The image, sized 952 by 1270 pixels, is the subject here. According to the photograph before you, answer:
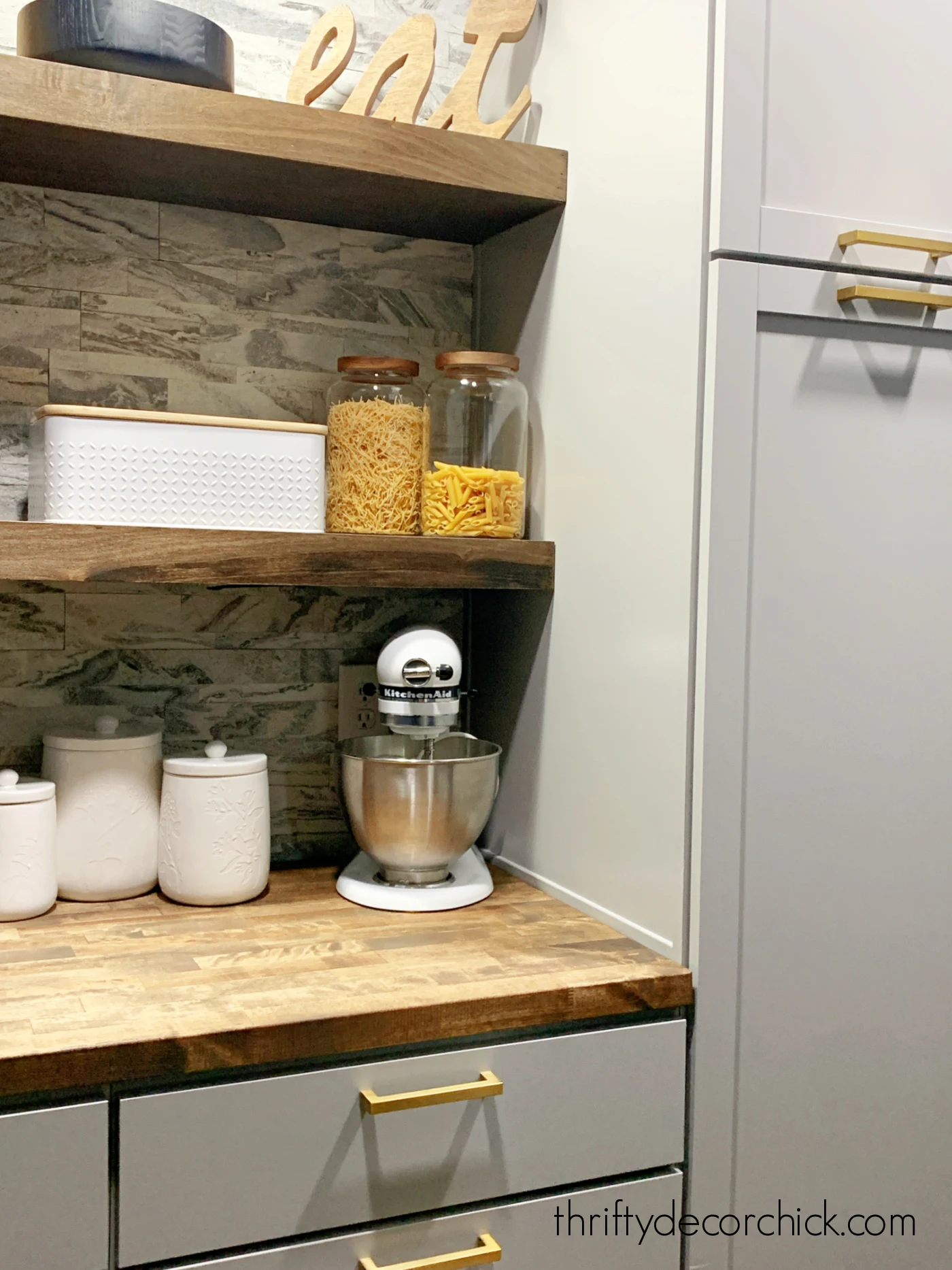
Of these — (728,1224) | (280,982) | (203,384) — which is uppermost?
(203,384)

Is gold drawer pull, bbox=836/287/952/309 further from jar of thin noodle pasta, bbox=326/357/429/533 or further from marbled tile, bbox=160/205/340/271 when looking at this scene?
marbled tile, bbox=160/205/340/271

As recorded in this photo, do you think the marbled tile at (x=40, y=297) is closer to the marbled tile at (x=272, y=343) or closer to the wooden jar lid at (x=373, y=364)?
the marbled tile at (x=272, y=343)

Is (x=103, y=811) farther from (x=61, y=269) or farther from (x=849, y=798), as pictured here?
(x=849, y=798)

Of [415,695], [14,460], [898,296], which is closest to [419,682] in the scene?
[415,695]

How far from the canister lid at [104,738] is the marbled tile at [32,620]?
0.12 meters

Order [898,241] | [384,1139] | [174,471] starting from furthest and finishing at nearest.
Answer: [174,471], [898,241], [384,1139]

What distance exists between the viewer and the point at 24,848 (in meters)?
1.37

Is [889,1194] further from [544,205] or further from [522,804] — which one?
[544,205]

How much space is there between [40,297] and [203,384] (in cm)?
22

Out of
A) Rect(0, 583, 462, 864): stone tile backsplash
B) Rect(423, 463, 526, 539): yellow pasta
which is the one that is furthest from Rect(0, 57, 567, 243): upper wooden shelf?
Rect(0, 583, 462, 864): stone tile backsplash

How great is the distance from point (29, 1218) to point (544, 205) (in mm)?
1234

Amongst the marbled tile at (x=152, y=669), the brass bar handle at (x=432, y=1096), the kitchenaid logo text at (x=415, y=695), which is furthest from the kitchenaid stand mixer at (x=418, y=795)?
the brass bar handle at (x=432, y=1096)

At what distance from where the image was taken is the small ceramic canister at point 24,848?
4.46 ft

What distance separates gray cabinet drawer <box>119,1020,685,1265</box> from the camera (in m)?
1.02
